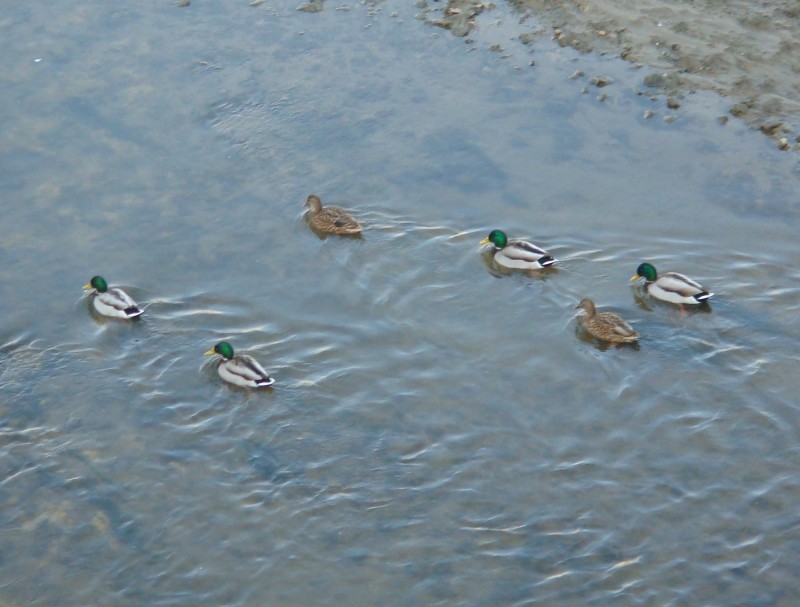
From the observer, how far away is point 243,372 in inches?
450

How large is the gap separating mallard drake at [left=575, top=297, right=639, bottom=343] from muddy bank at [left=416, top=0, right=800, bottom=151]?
13.6 ft

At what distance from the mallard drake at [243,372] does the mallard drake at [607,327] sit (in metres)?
3.50

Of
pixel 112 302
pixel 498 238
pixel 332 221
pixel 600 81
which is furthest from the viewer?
pixel 600 81

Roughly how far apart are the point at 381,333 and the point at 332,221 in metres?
1.92

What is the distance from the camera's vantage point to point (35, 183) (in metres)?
14.9

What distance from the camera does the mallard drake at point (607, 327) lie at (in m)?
11.9

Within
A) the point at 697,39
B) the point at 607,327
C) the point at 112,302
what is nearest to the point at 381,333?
the point at 607,327

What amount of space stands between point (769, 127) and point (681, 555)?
24.2ft

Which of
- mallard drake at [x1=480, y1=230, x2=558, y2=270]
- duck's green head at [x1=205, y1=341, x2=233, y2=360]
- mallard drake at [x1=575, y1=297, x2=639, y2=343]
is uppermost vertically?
mallard drake at [x1=480, y1=230, x2=558, y2=270]

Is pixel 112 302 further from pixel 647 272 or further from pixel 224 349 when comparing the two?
pixel 647 272

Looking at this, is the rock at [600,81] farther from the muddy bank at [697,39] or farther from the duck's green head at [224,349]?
the duck's green head at [224,349]

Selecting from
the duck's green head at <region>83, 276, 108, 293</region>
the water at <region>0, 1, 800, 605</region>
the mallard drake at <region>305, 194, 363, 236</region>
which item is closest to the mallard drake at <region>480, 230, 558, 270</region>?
the water at <region>0, 1, 800, 605</region>

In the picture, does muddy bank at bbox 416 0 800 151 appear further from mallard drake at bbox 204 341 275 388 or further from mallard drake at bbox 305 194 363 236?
mallard drake at bbox 204 341 275 388

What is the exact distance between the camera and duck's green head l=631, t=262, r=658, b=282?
12.7 m
